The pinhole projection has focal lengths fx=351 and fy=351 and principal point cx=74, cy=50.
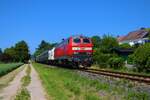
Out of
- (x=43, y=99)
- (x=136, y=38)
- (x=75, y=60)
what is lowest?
(x=43, y=99)

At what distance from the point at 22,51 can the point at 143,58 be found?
145507 millimetres

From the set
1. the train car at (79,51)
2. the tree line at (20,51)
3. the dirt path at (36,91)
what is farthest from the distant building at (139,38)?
the dirt path at (36,91)

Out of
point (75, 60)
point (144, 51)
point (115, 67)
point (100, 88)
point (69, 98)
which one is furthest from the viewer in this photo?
point (115, 67)

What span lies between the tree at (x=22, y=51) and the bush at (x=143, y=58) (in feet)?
427

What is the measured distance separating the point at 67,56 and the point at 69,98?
23634 mm

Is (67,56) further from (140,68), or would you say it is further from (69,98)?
(69,98)

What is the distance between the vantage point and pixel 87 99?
13.0 metres

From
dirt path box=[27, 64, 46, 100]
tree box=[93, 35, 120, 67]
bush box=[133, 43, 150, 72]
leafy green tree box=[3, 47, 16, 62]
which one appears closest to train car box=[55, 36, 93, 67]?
bush box=[133, 43, 150, 72]

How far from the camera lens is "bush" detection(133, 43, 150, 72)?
30078 mm

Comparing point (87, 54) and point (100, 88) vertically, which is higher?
point (87, 54)

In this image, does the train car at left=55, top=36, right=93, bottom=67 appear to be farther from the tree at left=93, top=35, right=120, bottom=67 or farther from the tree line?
the tree line

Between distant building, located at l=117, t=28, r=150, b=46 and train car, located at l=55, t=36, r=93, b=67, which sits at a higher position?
distant building, located at l=117, t=28, r=150, b=46

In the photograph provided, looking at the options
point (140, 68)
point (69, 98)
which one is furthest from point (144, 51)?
point (69, 98)

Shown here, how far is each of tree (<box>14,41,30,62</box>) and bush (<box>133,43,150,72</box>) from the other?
5121 inches
